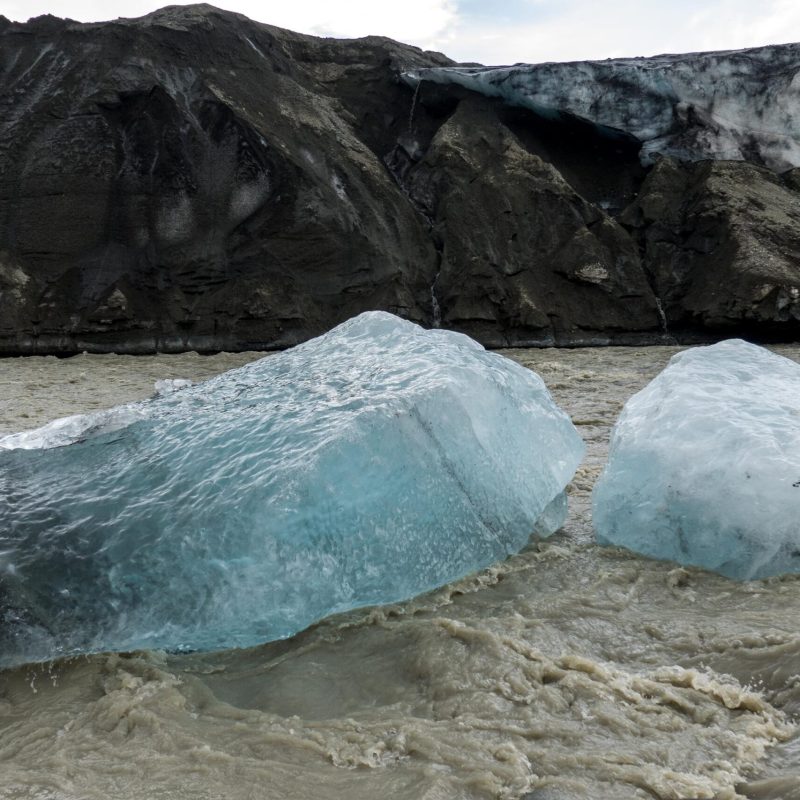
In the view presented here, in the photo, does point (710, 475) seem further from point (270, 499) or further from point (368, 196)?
point (368, 196)

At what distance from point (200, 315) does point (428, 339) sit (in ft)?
27.0

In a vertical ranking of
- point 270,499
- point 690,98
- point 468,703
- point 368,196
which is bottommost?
point 468,703

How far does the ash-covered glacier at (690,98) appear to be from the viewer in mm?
13016

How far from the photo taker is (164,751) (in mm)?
2027

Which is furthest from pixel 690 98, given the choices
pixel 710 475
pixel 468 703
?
pixel 468 703

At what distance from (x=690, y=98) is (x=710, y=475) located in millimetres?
11681

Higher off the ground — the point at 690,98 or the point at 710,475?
the point at 690,98

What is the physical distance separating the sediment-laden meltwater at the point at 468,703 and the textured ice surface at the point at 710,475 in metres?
0.15

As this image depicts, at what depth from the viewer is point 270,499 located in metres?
2.65

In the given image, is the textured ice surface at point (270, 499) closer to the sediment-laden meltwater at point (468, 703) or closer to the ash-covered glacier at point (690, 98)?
the sediment-laden meltwater at point (468, 703)

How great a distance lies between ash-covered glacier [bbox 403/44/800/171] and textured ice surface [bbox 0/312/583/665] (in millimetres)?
Answer: 10914

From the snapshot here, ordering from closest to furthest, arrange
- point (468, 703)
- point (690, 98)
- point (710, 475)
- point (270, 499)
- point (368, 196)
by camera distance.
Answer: point (468, 703)
point (270, 499)
point (710, 475)
point (368, 196)
point (690, 98)

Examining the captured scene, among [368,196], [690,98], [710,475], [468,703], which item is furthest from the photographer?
[690,98]

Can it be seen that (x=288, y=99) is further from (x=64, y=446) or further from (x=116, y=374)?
(x=64, y=446)
